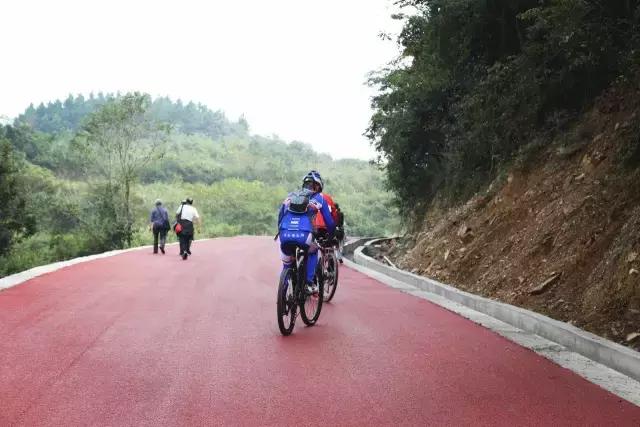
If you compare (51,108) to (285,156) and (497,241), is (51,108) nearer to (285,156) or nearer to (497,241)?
(285,156)

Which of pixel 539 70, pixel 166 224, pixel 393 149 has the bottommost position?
pixel 166 224

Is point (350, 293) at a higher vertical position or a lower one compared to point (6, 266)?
higher

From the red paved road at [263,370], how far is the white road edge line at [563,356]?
138 mm

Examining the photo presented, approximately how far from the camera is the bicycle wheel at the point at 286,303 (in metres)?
7.11

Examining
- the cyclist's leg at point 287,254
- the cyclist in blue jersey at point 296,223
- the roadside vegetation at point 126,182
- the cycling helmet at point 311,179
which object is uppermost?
the cycling helmet at point 311,179

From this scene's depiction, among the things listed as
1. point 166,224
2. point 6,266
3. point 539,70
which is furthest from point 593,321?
point 6,266

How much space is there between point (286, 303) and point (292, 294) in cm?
23

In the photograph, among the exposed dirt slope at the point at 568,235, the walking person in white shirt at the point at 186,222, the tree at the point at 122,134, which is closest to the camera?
the exposed dirt slope at the point at 568,235

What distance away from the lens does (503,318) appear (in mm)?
8883

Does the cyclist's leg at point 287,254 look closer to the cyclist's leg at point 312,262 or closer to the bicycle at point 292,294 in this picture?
the bicycle at point 292,294

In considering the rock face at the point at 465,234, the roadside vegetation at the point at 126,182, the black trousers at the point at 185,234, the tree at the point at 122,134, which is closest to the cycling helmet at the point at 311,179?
the rock face at the point at 465,234

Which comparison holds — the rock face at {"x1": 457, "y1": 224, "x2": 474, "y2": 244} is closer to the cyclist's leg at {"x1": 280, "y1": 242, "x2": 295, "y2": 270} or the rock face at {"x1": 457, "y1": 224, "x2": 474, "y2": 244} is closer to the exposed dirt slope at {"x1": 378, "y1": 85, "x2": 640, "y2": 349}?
the exposed dirt slope at {"x1": 378, "y1": 85, "x2": 640, "y2": 349}

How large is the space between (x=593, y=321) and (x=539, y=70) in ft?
23.8

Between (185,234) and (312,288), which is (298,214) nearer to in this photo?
(312,288)
